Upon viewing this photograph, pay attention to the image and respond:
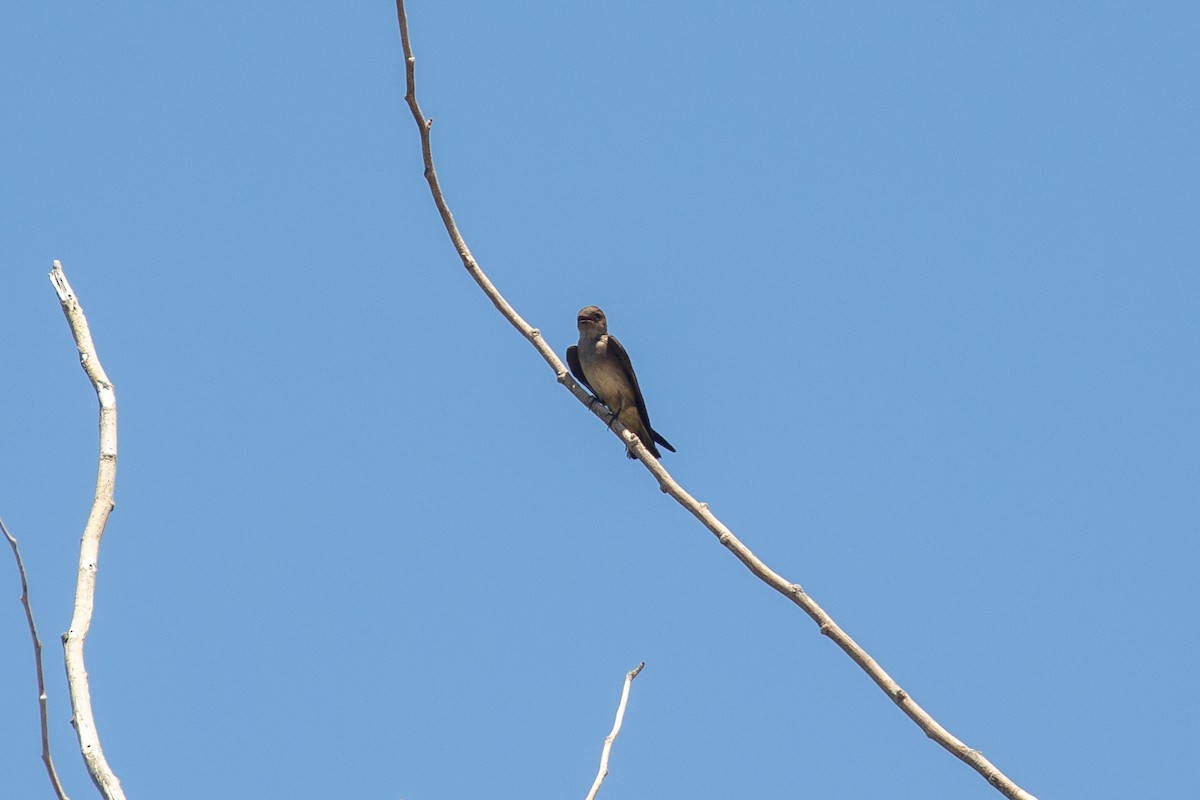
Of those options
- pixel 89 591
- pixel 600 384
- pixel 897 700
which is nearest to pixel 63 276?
pixel 89 591

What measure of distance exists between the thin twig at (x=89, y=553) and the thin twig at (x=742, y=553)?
56.7 inches

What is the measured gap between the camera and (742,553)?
17.0ft

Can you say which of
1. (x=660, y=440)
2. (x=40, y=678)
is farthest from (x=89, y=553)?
(x=660, y=440)

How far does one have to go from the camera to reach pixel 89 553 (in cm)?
450

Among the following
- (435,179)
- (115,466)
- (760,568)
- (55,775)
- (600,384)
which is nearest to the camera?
(55,775)

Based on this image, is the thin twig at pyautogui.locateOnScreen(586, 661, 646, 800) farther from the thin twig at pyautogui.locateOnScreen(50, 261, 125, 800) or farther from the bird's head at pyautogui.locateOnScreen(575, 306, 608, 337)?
the bird's head at pyautogui.locateOnScreen(575, 306, 608, 337)

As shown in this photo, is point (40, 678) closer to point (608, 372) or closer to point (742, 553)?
point (742, 553)

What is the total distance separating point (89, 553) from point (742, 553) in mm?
2145

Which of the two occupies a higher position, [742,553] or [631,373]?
[631,373]

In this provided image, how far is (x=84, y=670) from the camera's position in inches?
168

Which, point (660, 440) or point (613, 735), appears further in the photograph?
point (660, 440)

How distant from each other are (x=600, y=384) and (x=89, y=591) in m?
9.69

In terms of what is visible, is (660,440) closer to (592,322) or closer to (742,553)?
(592,322)

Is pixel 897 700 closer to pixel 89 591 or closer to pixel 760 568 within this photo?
pixel 760 568
